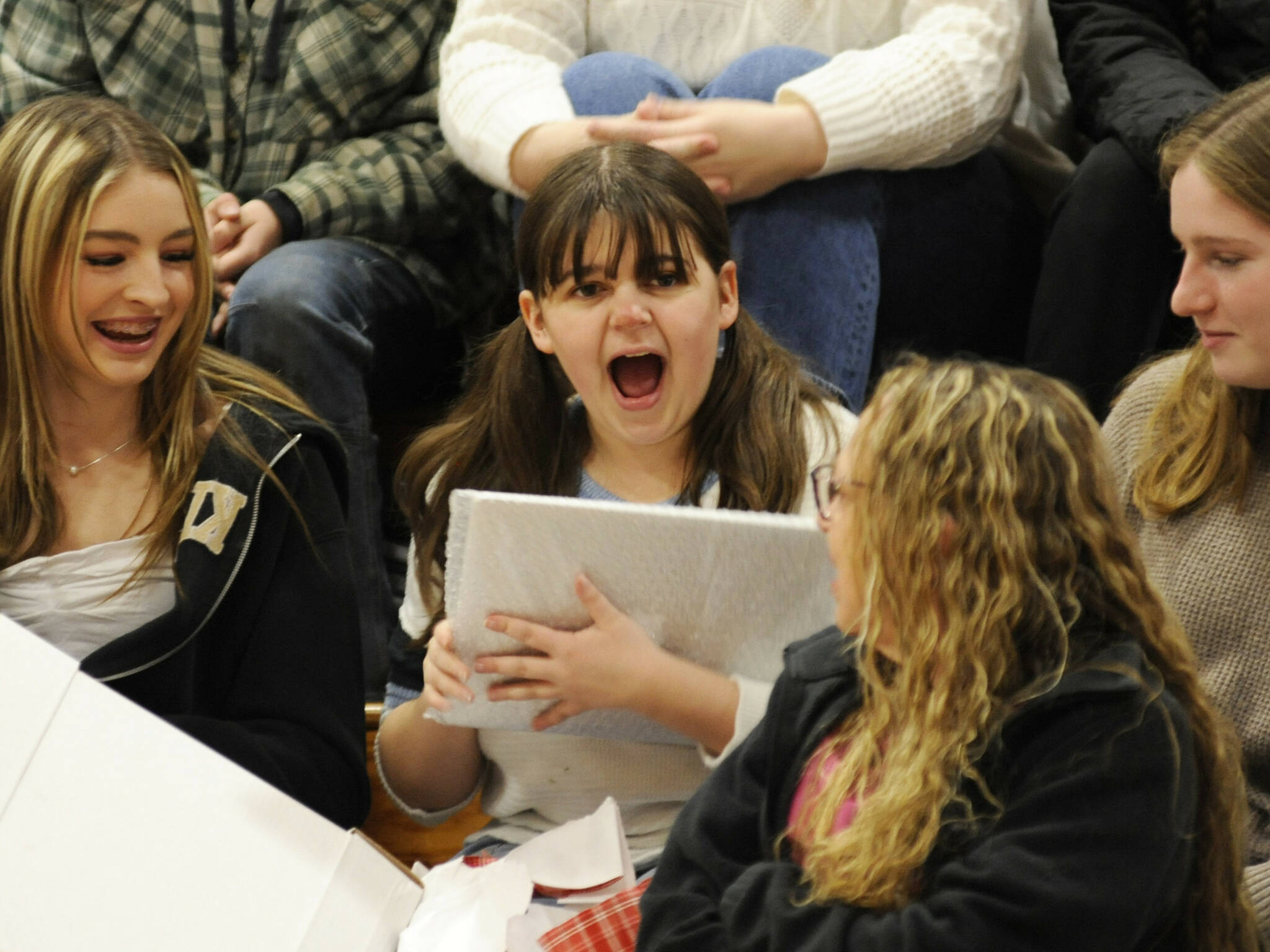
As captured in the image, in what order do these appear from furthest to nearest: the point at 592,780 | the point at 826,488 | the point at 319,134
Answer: the point at 319,134
the point at 592,780
the point at 826,488

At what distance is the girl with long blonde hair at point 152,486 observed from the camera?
1276mm

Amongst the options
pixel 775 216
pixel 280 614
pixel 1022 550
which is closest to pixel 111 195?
pixel 280 614

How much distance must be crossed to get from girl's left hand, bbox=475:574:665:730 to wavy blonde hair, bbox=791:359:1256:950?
272 millimetres

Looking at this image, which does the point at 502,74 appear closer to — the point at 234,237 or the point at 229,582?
the point at 234,237

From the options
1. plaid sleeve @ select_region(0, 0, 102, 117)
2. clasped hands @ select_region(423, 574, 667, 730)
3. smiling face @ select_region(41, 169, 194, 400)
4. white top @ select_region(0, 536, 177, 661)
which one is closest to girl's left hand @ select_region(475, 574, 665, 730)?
clasped hands @ select_region(423, 574, 667, 730)

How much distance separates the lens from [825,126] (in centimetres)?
152

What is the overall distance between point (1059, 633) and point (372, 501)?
40.7 inches

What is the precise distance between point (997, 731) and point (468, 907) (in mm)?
466

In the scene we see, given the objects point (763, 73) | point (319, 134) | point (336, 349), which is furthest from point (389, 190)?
point (763, 73)

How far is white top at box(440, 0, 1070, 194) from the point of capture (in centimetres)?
155

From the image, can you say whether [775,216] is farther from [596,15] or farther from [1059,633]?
[1059,633]

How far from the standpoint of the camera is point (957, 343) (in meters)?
1.73

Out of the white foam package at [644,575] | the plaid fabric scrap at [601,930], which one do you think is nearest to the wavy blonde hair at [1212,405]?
the white foam package at [644,575]

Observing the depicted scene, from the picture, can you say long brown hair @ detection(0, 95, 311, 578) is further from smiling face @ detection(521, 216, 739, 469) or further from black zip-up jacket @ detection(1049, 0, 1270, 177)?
black zip-up jacket @ detection(1049, 0, 1270, 177)
